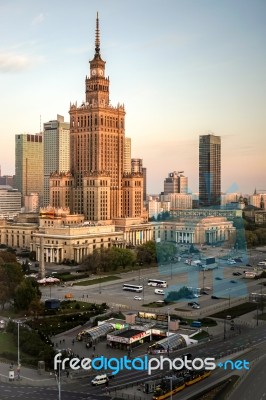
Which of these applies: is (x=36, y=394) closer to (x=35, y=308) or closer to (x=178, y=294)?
(x=35, y=308)

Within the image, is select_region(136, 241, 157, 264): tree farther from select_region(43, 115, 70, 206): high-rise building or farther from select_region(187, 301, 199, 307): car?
select_region(43, 115, 70, 206): high-rise building

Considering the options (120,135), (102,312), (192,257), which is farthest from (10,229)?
(102,312)

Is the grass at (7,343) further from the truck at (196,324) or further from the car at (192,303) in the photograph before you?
the car at (192,303)

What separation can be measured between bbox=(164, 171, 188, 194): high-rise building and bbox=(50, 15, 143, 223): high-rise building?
980cm

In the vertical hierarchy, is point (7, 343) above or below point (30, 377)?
above

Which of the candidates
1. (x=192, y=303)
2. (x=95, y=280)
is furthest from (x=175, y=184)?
(x=192, y=303)

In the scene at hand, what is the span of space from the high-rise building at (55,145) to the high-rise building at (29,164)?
1.24 meters

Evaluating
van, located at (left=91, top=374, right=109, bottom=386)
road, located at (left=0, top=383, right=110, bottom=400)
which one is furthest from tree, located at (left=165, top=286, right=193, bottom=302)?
road, located at (left=0, top=383, right=110, bottom=400)

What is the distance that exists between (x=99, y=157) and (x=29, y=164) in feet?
116

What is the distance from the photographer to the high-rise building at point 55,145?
6631cm

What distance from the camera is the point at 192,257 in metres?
25.5

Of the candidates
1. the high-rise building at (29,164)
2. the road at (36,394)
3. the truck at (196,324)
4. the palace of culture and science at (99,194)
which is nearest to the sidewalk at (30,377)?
the road at (36,394)

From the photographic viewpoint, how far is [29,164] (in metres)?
68.1

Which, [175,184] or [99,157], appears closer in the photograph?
[99,157]
